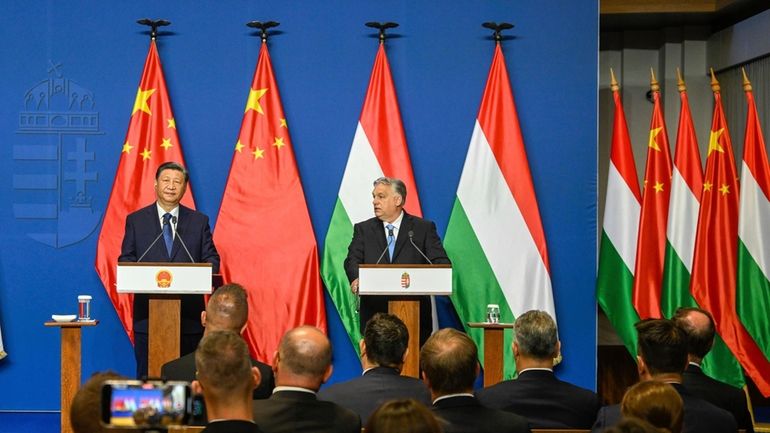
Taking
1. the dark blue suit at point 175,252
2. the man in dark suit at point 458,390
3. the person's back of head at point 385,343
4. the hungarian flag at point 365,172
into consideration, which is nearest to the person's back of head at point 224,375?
the man in dark suit at point 458,390

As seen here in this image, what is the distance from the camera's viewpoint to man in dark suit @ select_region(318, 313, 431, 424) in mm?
3836

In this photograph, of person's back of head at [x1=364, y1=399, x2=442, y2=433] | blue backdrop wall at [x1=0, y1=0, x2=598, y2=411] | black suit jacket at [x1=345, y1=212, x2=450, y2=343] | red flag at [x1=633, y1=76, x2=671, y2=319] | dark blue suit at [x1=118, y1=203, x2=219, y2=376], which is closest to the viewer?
person's back of head at [x1=364, y1=399, x2=442, y2=433]

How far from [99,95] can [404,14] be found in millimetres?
2292

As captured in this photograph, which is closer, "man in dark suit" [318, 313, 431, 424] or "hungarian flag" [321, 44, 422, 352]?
"man in dark suit" [318, 313, 431, 424]

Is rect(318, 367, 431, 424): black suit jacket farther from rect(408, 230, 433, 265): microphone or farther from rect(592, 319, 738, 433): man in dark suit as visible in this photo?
rect(408, 230, 433, 265): microphone

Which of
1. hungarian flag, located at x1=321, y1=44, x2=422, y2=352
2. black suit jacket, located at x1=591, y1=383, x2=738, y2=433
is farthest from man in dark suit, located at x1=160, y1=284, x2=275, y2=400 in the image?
hungarian flag, located at x1=321, y1=44, x2=422, y2=352

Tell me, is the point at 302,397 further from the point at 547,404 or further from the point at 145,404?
the point at 145,404

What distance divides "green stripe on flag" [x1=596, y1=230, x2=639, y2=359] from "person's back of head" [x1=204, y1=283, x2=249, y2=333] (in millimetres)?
3577

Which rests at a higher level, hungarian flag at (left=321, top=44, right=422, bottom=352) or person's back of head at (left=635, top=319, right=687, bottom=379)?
hungarian flag at (left=321, top=44, right=422, bottom=352)

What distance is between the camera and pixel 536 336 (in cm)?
393

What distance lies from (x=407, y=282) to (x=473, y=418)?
2567mm

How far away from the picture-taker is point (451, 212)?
7410 millimetres

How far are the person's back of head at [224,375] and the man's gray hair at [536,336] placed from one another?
142 cm

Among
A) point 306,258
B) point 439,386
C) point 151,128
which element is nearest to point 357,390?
point 439,386
